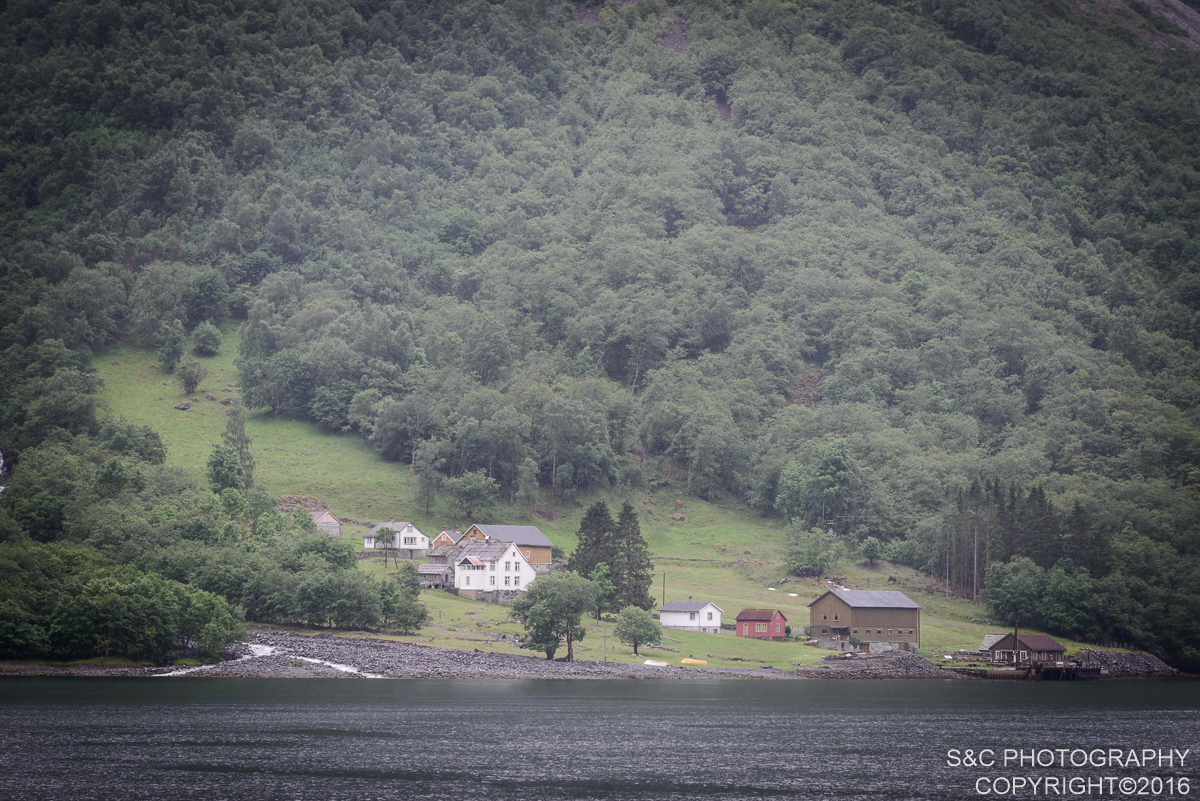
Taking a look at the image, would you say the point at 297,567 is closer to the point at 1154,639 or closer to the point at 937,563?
the point at 937,563

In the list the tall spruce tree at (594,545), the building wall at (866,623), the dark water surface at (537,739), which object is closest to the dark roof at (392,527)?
the tall spruce tree at (594,545)

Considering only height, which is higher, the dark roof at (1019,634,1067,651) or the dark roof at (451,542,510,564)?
the dark roof at (451,542,510,564)

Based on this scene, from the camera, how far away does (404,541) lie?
129500 millimetres

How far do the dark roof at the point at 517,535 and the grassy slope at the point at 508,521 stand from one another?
35.4 feet

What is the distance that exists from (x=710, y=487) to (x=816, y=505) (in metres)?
18.6

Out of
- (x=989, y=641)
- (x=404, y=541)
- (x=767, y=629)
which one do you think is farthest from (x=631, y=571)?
(x=989, y=641)

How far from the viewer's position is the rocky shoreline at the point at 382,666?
8675 cm

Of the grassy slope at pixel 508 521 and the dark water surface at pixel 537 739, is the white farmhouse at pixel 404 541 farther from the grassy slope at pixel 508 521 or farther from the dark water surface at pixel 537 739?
the dark water surface at pixel 537 739

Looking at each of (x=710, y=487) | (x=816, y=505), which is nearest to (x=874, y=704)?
(x=816, y=505)

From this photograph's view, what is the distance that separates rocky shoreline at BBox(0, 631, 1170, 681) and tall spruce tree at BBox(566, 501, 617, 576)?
1753 centimetres

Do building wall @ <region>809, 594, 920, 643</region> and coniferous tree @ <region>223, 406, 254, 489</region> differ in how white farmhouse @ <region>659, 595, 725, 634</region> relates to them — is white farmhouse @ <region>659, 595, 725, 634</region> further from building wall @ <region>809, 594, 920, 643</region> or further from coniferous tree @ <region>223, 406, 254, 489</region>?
coniferous tree @ <region>223, 406, 254, 489</region>

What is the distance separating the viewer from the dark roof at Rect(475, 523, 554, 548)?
419 ft

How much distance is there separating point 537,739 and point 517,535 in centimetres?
6671

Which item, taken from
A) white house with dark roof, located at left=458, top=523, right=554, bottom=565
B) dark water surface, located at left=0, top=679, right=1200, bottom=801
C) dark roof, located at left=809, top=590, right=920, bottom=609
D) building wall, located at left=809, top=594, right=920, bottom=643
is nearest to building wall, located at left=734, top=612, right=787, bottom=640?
building wall, located at left=809, top=594, right=920, bottom=643
